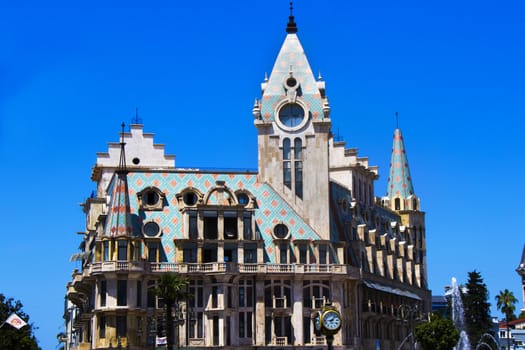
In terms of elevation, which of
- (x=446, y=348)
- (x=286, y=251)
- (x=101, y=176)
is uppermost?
(x=101, y=176)

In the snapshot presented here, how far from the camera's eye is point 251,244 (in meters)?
128

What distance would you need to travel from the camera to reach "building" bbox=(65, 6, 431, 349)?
405 ft

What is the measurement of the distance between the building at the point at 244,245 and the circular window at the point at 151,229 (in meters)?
0.11

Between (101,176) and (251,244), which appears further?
(101,176)

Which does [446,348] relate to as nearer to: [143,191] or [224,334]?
[224,334]

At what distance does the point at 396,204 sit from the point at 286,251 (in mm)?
46537

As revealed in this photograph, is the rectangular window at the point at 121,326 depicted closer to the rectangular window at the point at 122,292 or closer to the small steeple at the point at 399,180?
the rectangular window at the point at 122,292

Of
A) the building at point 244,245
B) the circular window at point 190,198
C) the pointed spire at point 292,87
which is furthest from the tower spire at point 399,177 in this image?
→ the circular window at point 190,198

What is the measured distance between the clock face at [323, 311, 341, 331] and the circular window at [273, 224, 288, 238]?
47.9 meters

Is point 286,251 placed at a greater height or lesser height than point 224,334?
greater

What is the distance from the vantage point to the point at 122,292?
122625mm

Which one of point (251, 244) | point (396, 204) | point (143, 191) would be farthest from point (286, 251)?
point (396, 204)

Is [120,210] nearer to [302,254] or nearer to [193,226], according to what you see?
[193,226]

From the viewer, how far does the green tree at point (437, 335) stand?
135000 mm
